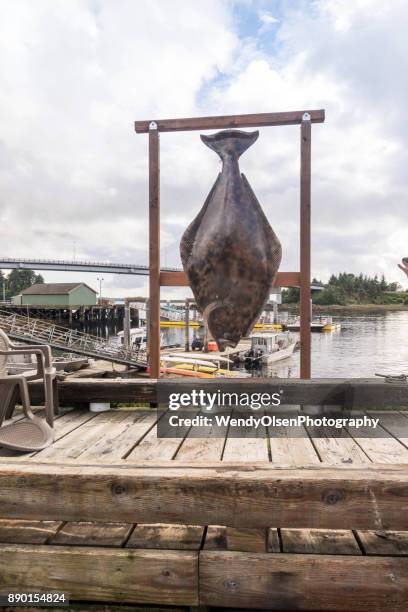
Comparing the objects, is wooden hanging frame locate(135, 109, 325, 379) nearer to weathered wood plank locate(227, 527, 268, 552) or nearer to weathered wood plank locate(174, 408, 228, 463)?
weathered wood plank locate(174, 408, 228, 463)

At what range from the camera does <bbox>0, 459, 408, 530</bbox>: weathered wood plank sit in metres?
2.06

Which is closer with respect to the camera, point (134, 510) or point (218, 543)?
point (134, 510)

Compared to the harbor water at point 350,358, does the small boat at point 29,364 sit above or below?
above

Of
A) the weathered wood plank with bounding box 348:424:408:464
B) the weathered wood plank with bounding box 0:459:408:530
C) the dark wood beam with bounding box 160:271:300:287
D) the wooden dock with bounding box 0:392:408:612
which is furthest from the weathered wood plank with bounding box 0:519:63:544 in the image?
the dark wood beam with bounding box 160:271:300:287

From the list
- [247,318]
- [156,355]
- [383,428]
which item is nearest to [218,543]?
[247,318]

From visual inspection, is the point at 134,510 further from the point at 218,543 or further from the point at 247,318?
the point at 247,318

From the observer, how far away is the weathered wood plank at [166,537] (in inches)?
90.5

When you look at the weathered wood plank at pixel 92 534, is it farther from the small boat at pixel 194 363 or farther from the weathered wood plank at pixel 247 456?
the small boat at pixel 194 363

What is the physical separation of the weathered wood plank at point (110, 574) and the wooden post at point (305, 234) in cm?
250

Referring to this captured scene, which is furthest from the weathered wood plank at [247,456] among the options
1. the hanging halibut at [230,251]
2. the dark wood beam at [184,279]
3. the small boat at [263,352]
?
the small boat at [263,352]

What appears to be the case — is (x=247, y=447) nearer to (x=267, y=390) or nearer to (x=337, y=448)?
(x=337, y=448)

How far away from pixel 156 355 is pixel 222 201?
2.41 metres

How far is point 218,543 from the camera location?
230 cm

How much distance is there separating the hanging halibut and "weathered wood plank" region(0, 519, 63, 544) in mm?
1435
